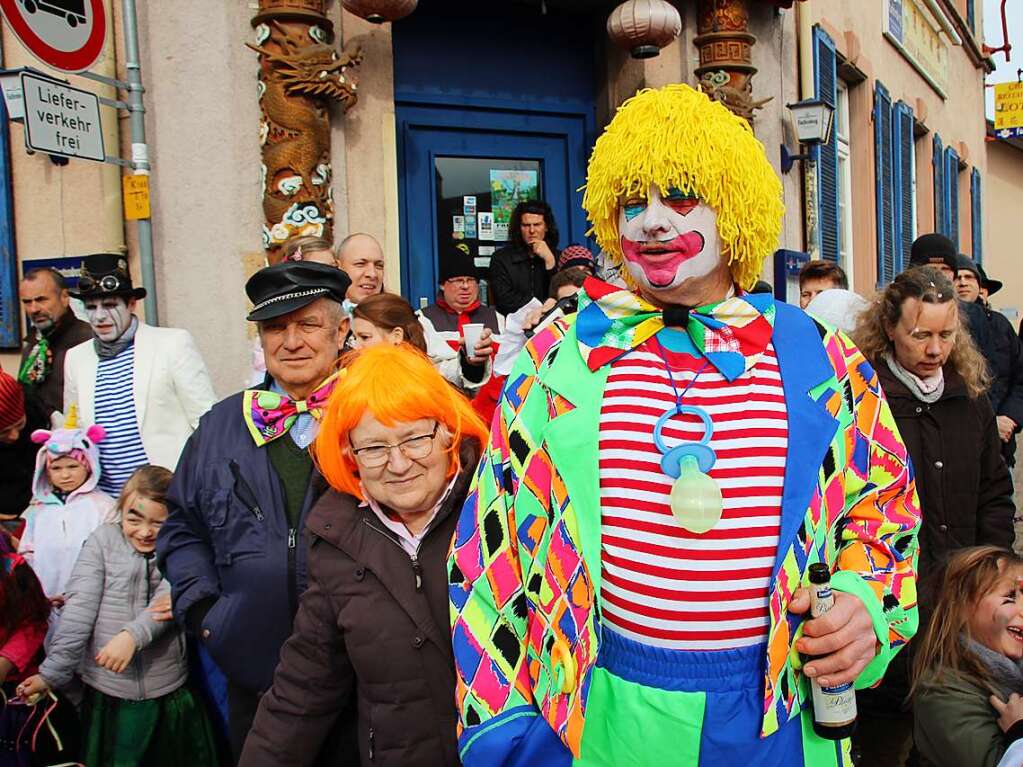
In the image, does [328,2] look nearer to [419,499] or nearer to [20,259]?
[20,259]

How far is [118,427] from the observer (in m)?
3.83

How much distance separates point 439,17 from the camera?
20.5 feet

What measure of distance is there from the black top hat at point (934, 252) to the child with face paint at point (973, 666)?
9.15 feet

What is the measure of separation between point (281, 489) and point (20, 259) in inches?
152

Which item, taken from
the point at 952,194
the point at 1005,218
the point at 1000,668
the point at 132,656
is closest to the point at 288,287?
the point at 132,656

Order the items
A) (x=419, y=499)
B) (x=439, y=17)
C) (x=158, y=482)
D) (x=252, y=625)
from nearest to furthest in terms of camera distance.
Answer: (x=419, y=499) → (x=252, y=625) → (x=158, y=482) → (x=439, y=17)

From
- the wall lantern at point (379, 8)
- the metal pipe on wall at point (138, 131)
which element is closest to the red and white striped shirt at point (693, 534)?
the metal pipe on wall at point (138, 131)

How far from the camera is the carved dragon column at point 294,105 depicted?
5.05 meters

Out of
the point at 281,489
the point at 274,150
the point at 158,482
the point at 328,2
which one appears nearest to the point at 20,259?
the point at 274,150

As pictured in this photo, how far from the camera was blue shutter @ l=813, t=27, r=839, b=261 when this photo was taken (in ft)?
27.3

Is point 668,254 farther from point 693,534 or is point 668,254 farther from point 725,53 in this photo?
point 725,53

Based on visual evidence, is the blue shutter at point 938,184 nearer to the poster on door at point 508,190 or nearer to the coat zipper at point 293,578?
the poster on door at point 508,190

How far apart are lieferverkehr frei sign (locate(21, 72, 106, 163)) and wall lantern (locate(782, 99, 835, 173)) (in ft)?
18.4

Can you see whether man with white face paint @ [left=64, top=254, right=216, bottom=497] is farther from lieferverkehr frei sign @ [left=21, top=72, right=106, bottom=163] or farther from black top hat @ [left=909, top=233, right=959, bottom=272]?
black top hat @ [left=909, top=233, right=959, bottom=272]
